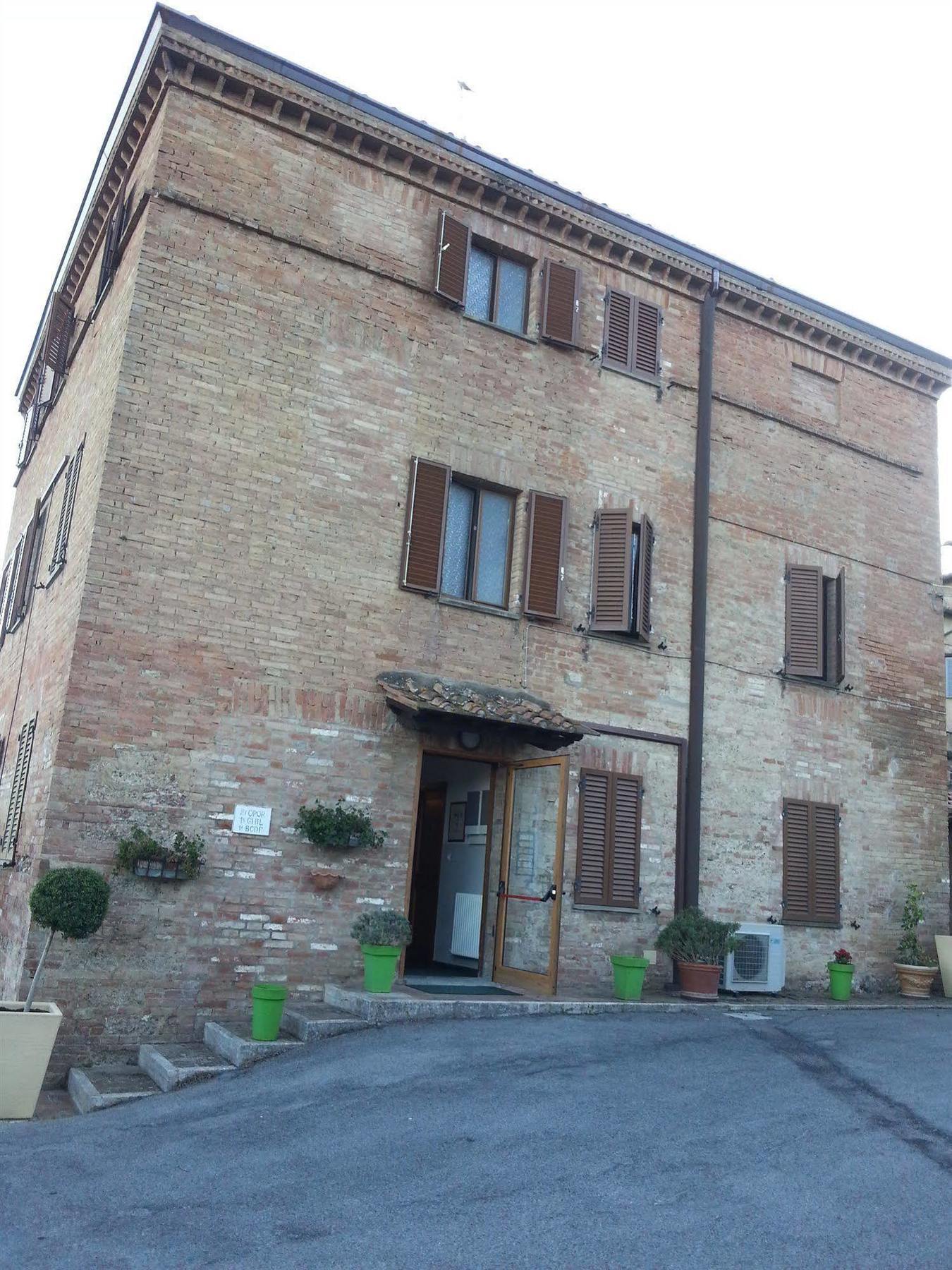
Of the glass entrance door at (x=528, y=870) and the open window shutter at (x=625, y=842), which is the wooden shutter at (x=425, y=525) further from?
the open window shutter at (x=625, y=842)

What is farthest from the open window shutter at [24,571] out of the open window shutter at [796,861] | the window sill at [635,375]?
the open window shutter at [796,861]

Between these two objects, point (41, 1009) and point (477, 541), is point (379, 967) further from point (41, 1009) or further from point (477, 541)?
point (477, 541)

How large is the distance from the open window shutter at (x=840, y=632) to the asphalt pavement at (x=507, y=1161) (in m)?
5.83

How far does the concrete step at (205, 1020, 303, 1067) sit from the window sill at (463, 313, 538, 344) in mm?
7630

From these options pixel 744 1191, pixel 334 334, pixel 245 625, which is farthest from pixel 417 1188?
pixel 334 334

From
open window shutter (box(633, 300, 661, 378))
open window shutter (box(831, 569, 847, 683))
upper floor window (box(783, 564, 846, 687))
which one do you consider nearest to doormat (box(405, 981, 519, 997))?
upper floor window (box(783, 564, 846, 687))

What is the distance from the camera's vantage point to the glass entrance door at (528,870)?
35.9 feet

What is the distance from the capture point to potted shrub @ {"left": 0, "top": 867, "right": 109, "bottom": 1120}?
7.61 meters

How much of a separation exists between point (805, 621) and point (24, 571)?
9.78m

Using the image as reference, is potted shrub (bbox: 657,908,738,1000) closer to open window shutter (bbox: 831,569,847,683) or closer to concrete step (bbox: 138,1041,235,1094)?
open window shutter (bbox: 831,569,847,683)

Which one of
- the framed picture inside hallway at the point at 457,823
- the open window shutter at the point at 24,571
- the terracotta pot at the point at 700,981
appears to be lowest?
the terracotta pot at the point at 700,981

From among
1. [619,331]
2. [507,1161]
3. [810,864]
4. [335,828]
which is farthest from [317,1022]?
[619,331]

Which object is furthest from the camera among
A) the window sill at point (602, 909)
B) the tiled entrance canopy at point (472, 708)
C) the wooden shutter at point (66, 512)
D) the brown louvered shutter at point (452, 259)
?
the brown louvered shutter at point (452, 259)

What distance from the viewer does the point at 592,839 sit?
11586 millimetres
